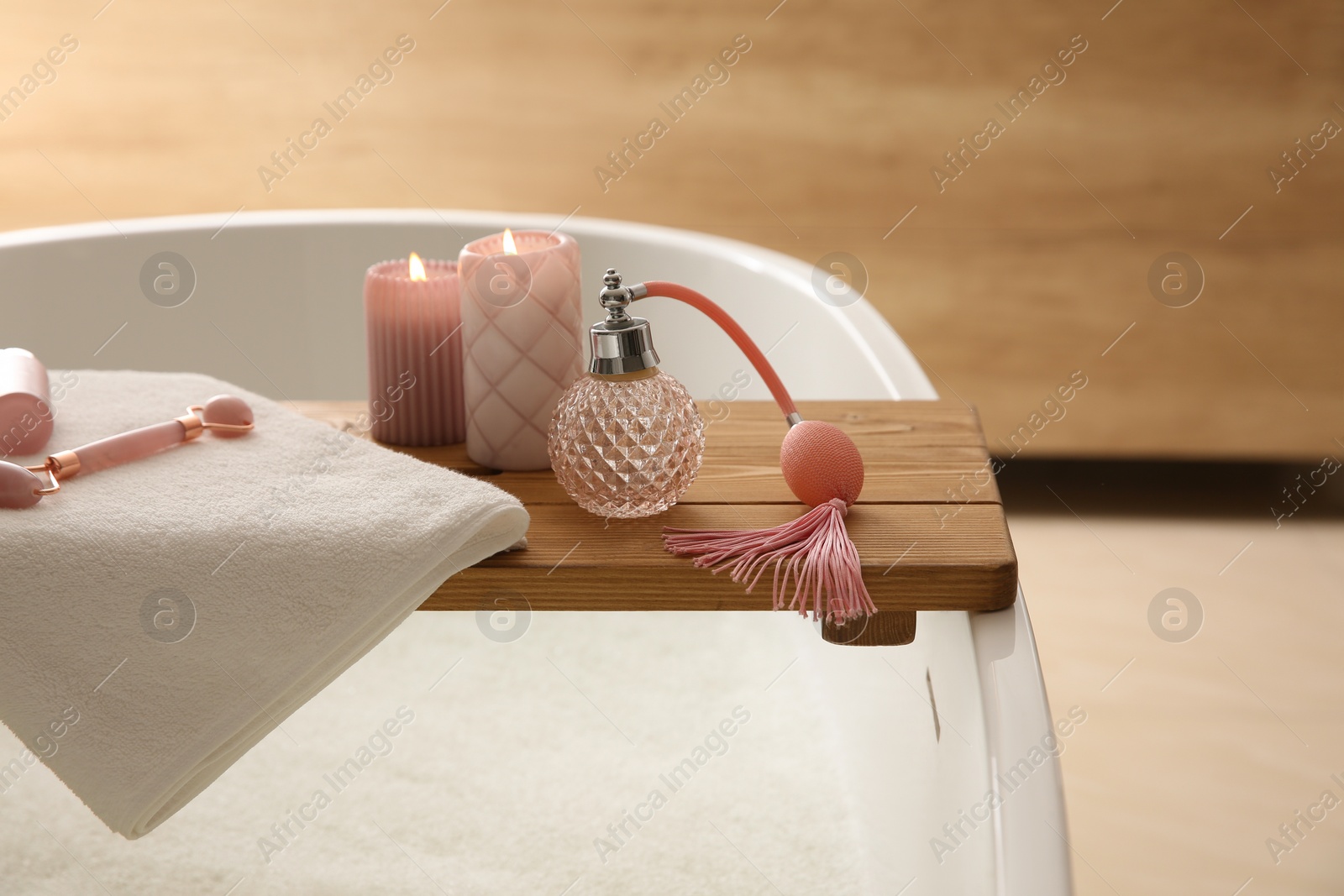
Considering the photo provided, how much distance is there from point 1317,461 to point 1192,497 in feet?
0.60

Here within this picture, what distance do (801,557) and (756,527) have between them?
47 mm

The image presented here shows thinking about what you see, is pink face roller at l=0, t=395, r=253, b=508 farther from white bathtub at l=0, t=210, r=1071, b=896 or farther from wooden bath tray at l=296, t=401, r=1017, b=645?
white bathtub at l=0, t=210, r=1071, b=896

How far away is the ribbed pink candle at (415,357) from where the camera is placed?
71cm

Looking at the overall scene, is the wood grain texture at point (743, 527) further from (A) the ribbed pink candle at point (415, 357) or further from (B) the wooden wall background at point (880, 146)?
(B) the wooden wall background at point (880, 146)

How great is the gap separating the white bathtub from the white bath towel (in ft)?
0.98

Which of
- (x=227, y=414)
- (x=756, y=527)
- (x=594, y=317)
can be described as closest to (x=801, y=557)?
(x=756, y=527)

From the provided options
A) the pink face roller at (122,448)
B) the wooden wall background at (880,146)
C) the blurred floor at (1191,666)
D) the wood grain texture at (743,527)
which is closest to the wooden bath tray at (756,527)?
the wood grain texture at (743,527)

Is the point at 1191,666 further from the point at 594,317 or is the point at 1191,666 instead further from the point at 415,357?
the point at 415,357

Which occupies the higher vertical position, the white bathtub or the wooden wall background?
the wooden wall background

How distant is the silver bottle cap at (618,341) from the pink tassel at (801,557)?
0.09m

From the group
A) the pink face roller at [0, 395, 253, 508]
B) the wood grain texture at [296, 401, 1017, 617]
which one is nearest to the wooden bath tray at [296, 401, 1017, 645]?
the wood grain texture at [296, 401, 1017, 617]

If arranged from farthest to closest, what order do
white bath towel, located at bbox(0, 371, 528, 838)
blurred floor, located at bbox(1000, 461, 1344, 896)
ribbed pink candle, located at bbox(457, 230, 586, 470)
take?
blurred floor, located at bbox(1000, 461, 1344, 896)
ribbed pink candle, located at bbox(457, 230, 586, 470)
white bath towel, located at bbox(0, 371, 528, 838)

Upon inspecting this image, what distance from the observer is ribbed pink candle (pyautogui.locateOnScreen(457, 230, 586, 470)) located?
0.65 meters

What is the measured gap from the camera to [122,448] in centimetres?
64
